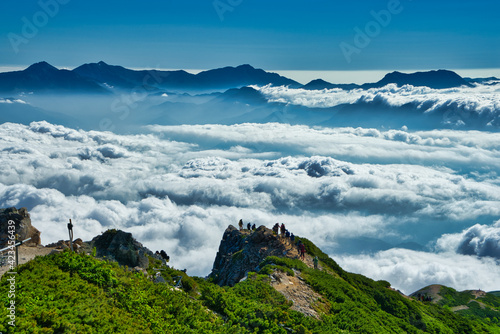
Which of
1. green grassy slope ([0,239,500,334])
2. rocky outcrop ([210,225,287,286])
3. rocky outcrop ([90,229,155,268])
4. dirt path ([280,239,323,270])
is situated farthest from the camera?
rocky outcrop ([210,225,287,286])

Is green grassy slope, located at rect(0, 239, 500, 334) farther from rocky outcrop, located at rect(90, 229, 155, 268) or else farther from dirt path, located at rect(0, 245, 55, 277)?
dirt path, located at rect(0, 245, 55, 277)

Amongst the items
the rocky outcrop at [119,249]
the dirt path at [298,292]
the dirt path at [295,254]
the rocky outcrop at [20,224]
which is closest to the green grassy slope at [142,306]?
the dirt path at [298,292]

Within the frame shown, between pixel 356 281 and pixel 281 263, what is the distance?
530 inches

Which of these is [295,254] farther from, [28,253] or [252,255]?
[28,253]

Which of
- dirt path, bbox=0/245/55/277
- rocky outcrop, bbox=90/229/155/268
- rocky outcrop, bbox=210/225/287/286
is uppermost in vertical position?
dirt path, bbox=0/245/55/277

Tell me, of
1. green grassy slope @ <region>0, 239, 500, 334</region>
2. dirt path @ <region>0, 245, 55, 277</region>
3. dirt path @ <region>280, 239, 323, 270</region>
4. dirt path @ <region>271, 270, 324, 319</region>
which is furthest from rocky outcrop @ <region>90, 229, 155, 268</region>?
dirt path @ <region>280, 239, 323, 270</region>

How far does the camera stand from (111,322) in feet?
49.7

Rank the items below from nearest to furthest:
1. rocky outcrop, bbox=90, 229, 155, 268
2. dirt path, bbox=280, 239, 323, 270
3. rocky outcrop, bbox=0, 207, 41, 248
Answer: rocky outcrop, bbox=90, 229, 155, 268, rocky outcrop, bbox=0, 207, 41, 248, dirt path, bbox=280, 239, 323, 270

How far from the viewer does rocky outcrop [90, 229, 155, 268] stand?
103 ft

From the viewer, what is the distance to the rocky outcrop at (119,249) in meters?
31.5

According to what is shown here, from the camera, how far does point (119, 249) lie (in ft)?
105

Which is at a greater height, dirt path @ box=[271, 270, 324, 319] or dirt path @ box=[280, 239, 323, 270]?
dirt path @ box=[271, 270, 324, 319]

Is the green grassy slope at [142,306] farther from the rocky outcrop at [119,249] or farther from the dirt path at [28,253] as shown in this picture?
the dirt path at [28,253]

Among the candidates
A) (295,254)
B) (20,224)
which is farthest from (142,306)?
(295,254)
